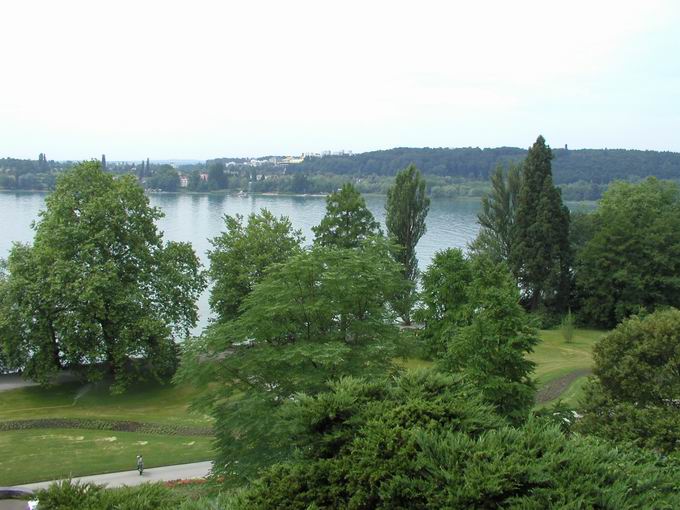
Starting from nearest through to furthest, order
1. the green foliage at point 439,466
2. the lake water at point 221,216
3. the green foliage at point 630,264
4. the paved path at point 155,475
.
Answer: the green foliage at point 439,466, the paved path at point 155,475, the green foliage at point 630,264, the lake water at point 221,216

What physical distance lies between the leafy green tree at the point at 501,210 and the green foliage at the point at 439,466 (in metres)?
32.9

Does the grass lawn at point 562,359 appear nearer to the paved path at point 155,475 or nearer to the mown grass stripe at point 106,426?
the mown grass stripe at point 106,426

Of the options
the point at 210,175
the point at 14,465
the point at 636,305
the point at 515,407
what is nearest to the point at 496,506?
the point at 515,407

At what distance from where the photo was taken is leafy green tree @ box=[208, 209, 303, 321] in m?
28.3

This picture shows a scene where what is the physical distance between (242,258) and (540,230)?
18.0 m

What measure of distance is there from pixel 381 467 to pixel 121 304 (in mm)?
18545

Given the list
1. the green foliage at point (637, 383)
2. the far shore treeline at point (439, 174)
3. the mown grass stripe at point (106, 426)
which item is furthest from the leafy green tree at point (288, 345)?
the far shore treeline at point (439, 174)

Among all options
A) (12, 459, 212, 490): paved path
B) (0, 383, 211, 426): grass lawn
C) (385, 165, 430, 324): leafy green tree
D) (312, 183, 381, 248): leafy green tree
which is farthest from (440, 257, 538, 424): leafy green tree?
(385, 165, 430, 324): leafy green tree

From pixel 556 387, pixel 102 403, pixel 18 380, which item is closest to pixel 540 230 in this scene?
pixel 556 387

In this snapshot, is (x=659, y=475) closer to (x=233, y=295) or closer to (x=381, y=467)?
(x=381, y=467)

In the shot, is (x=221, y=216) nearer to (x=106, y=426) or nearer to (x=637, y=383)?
(x=106, y=426)

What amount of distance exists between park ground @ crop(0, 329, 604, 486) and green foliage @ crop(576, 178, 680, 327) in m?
8.34

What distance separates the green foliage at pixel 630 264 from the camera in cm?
3603

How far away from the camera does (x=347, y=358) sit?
14.8 metres
